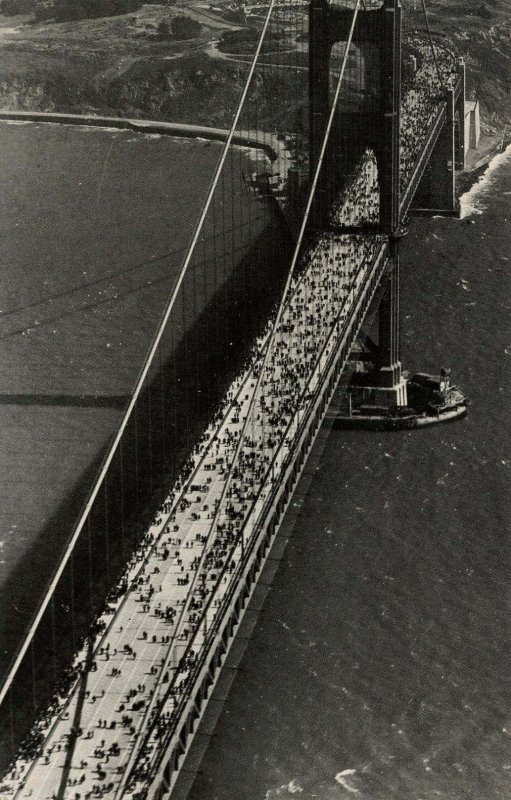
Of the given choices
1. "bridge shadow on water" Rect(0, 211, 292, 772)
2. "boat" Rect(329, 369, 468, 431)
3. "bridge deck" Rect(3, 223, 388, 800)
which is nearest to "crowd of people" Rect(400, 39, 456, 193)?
"bridge shadow on water" Rect(0, 211, 292, 772)

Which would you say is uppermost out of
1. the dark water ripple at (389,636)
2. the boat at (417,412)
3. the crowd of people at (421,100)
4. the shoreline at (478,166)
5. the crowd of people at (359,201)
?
the crowd of people at (359,201)

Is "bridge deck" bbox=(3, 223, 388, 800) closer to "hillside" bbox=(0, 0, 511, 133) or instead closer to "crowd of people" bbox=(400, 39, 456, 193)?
"crowd of people" bbox=(400, 39, 456, 193)

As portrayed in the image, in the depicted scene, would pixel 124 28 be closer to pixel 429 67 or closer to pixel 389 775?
pixel 429 67

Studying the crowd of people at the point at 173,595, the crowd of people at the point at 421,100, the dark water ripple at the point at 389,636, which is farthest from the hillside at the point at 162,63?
the crowd of people at the point at 173,595

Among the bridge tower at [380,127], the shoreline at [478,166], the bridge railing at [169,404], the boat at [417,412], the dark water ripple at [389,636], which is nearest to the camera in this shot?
the dark water ripple at [389,636]

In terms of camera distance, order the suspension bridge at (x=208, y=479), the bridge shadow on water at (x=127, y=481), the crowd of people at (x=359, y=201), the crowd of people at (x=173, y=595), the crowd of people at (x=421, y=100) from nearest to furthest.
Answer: the crowd of people at (x=173, y=595) < the suspension bridge at (x=208, y=479) < the bridge shadow on water at (x=127, y=481) < the crowd of people at (x=359, y=201) < the crowd of people at (x=421, y=100)

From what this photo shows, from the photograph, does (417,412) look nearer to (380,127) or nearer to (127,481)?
(127,481)

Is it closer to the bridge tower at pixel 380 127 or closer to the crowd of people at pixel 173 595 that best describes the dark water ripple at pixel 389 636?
the bridge tower at pixel 380 127
